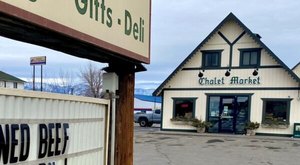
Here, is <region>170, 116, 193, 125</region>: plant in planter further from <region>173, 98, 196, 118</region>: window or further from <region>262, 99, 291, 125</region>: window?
<region>262, 99, 291, 125</region>: window

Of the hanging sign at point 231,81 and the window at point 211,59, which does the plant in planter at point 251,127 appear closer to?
the hanging sign at point 231,81

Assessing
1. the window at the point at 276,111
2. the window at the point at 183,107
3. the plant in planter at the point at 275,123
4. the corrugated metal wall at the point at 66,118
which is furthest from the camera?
the window at the point at 183,107

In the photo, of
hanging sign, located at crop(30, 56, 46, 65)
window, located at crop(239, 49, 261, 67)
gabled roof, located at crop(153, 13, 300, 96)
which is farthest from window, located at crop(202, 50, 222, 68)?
hanging sign, located at crop(30, 56, 46, 65)

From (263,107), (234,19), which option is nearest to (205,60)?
(234,19)

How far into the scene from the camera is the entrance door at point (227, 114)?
78.9 feet

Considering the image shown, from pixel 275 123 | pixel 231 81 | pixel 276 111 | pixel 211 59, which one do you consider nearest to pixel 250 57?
pixel 231 81

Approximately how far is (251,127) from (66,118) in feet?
69.8

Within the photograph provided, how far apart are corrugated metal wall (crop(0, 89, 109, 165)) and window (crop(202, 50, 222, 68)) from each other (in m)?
21.7

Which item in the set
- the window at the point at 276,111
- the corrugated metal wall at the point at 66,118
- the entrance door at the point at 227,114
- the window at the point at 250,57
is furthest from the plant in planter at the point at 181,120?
the corrugated metal wall at the point at 66,118

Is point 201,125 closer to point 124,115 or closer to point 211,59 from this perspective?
point 211,59

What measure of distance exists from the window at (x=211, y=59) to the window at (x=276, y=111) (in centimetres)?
432

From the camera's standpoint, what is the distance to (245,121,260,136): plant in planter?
22578 millimetres

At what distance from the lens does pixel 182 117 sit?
25.0 m

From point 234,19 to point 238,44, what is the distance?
1.83m
